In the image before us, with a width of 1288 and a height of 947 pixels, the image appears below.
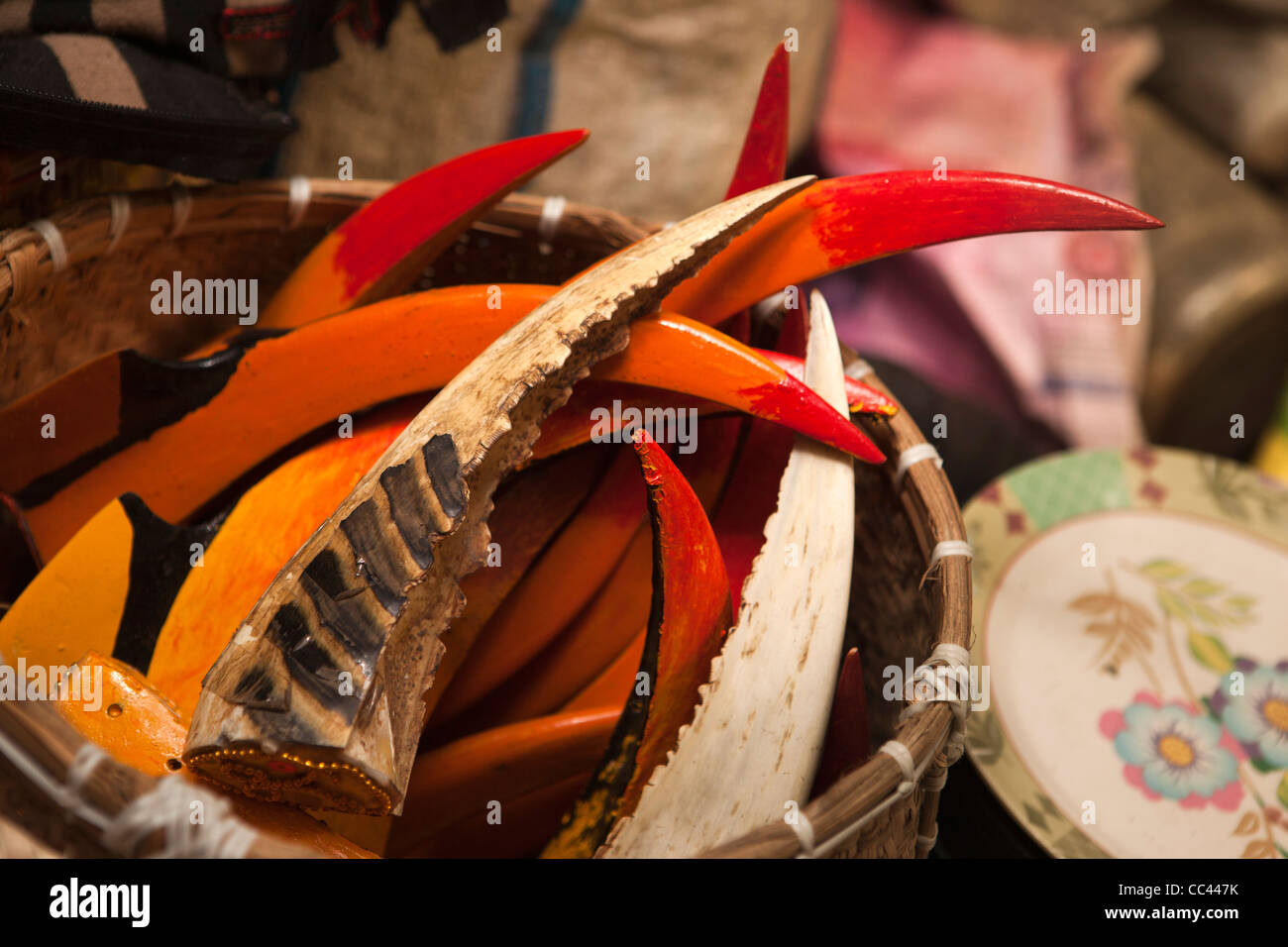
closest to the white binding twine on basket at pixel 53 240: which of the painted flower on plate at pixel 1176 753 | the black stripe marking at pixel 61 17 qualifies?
the black stripe marking at pixel 61 17

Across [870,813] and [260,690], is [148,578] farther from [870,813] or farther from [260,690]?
[870,813]

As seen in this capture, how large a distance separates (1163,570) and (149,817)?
780mm

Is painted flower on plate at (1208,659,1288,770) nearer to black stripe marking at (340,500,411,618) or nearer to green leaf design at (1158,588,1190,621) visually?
green leaf design at (1158,588,1190,621)

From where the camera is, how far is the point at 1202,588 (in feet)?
2.83

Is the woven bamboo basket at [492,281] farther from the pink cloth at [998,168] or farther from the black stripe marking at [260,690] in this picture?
the pink cloth at [998,168]

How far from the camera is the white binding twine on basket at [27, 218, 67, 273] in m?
0.71

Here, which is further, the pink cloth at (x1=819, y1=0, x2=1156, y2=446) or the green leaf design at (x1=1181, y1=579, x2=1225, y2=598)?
the pink cloth at (x1=819, y1=0, x2=1156, y2=446)

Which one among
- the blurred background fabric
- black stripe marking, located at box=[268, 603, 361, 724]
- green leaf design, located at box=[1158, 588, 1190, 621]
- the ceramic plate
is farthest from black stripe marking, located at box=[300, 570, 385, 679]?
the blurred background fabric

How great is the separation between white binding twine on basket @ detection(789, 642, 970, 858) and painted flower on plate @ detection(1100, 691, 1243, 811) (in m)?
0.23

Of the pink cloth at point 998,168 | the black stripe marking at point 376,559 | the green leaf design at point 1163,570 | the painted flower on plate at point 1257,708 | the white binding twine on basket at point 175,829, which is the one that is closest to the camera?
the white binding twine on basket at point 175,829

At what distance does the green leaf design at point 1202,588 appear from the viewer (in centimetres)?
86

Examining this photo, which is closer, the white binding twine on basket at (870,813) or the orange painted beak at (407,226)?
the white binding twine on basket at (870,813)

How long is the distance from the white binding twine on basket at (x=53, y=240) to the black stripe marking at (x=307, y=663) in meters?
0.34
